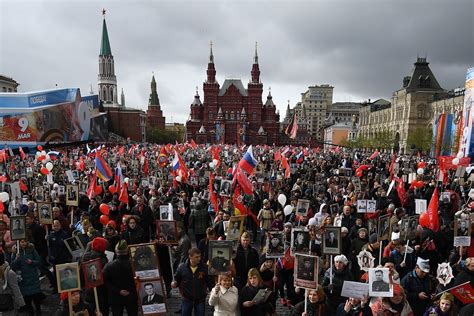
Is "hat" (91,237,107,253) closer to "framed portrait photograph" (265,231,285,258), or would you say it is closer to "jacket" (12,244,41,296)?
"jacket" (12,244,41,296)

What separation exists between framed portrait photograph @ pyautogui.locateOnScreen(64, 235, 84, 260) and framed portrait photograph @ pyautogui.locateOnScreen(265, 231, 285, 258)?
3268 mm

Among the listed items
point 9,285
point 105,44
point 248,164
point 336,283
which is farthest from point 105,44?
point 336,283

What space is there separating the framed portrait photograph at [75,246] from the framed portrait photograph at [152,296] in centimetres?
166

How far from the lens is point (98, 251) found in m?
5.56

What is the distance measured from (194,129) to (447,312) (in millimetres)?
78462

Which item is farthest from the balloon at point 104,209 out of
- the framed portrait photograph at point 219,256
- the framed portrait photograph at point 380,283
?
the framed portrait photograph at point 380,283

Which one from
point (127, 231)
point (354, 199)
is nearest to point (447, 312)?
point (127, 231)

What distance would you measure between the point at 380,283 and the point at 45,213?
6885mm

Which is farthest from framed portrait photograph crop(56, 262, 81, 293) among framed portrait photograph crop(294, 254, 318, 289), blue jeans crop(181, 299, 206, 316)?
framed portrait photograph crop(294, 254, 318, 289)

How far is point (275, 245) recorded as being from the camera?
584 centimetres

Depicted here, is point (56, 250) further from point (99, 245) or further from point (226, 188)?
point (226, 188)

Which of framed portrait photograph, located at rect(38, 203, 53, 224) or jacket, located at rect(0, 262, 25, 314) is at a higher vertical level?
framed portrait photograph, located at rect(38, 203, 53, 224)

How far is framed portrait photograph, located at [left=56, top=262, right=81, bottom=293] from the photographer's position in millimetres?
4441

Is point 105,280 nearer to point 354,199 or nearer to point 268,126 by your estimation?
point 354,199
